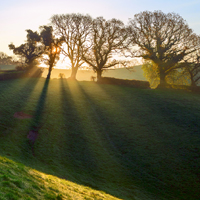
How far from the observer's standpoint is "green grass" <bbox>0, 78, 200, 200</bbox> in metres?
14.2

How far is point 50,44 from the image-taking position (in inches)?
2537

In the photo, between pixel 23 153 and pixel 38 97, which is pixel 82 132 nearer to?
pixel 23 153

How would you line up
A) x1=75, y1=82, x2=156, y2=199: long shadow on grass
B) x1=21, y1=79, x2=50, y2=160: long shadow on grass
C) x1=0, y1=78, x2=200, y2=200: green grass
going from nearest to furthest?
x1=0, y1=78, x2=200, y2=200: green grass
x1=75, y1=82, x2=156, y2=199: long shadow on grass
x1=21, y1=79, x2=50, y2=160: long shadow on grass

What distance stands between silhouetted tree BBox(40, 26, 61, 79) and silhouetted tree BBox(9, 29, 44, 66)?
80.4 inches

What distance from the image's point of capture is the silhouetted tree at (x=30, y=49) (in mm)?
65062

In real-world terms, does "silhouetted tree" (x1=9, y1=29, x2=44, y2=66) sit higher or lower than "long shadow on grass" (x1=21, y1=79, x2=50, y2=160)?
higher

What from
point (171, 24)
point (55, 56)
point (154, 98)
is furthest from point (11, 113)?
point (171, 24)

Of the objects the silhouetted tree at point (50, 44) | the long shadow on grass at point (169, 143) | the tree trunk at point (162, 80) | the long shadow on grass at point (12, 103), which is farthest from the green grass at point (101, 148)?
the silhouetted tree at point (50, 44)

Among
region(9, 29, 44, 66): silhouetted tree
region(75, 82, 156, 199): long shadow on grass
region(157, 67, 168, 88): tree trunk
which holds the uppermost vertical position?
region(9, 29, 44, 66): silhouetted tree

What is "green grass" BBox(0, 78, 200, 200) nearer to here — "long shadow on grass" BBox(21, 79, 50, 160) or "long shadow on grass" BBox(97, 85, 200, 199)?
"long shadow on grass" BBox(97, 85, 200, 199)

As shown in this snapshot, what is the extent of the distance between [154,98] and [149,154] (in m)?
22.0

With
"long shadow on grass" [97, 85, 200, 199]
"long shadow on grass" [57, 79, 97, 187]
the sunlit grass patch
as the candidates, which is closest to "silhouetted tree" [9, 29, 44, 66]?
"long shadow on grass" [57, 79, 97, 187]

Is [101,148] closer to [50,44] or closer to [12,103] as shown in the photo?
[12,103]

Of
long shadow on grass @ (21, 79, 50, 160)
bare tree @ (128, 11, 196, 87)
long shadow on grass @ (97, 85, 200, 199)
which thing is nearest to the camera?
long shadow on grass @ (97, 85, 200, 199)
